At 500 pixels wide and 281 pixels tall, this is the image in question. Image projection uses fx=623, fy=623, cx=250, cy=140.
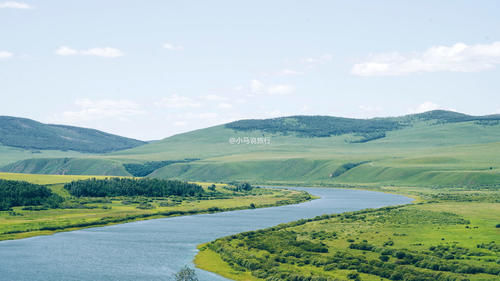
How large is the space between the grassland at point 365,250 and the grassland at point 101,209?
33148 mm

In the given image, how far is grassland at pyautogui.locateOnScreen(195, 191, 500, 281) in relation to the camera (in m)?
62.7

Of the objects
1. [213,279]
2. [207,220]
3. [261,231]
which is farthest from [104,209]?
[213,279]

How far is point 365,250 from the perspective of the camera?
252ft

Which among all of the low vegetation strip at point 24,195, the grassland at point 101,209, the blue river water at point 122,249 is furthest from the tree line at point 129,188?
the blue river water at point 122,249

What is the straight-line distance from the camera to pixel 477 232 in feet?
293

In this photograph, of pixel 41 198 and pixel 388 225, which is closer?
pixel 388 225

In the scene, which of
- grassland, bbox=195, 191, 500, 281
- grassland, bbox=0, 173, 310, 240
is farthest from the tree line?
grassland, bbox=195, 191, 500, 281

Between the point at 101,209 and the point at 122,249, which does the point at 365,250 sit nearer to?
the point at 122,249

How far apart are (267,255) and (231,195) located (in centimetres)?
11217

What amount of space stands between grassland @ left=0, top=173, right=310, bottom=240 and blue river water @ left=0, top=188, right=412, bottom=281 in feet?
16.0

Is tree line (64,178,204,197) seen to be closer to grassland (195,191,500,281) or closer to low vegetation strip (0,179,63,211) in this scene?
low vegetation strip (0,179,63,211)

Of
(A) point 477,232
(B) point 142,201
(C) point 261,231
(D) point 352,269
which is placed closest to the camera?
(D) point 352,269

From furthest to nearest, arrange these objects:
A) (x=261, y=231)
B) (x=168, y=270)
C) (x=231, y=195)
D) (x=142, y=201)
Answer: (x=231, y=195) → (x=142, y=201) → (x=261, y=231) → (x=168, y=270)

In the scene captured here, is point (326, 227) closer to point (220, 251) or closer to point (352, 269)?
point (220, 251)
